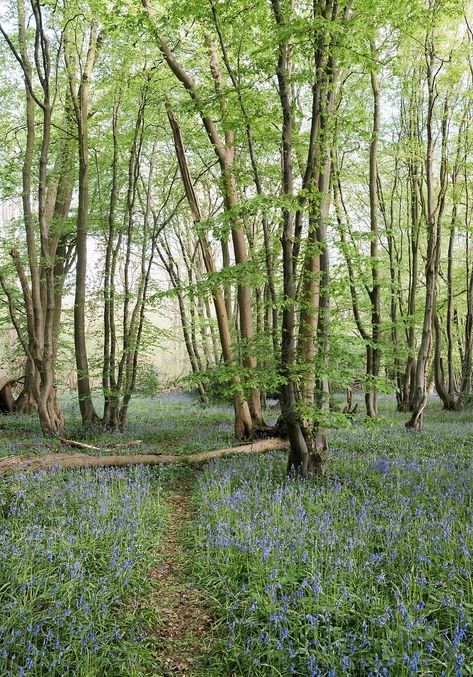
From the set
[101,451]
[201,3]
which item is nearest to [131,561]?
[101,451]

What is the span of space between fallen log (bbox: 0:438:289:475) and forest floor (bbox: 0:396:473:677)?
0.95 metres

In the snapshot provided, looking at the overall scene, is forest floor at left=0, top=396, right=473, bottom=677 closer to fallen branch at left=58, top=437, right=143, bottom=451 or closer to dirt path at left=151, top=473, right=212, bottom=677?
dirt path at left=151, top=473, right=212, bottom=677

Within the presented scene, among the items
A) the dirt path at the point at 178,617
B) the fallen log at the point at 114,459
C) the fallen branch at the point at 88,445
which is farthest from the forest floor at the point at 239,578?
the fallen branch at the point at 88,445

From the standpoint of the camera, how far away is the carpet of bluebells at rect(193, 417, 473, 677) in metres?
2.94

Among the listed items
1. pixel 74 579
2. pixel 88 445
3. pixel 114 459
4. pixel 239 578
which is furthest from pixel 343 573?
pixel 88 445

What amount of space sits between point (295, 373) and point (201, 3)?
560 cm

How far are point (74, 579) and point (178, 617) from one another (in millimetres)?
948

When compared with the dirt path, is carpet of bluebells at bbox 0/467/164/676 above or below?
above

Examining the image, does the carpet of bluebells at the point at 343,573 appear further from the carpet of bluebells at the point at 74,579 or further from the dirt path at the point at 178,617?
the carpet of bluebells at the point at 74,579

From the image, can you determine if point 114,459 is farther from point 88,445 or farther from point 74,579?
point 74,579

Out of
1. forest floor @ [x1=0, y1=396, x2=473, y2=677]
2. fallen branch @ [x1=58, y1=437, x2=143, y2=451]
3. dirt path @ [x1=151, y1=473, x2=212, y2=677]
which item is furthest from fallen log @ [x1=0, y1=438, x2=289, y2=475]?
dirt path @ [x1=151, y1=473, x2=212, y2=677]

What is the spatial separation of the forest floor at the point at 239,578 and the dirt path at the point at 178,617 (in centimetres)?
1

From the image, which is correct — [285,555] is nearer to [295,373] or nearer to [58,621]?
[58,621]

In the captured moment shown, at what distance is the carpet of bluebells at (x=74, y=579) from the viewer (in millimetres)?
2939
